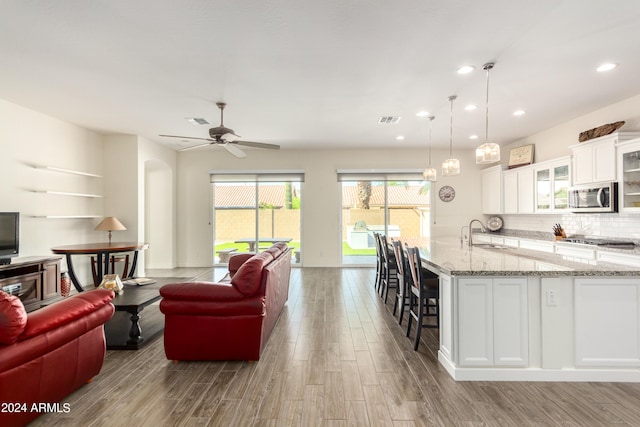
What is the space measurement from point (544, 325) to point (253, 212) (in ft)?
20.5

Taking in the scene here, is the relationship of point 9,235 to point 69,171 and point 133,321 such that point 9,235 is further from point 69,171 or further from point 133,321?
point 133,321

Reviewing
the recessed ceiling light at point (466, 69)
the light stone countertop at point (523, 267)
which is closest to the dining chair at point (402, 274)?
the light stone countertop at point (523, 267)

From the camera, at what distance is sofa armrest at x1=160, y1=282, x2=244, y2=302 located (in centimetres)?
260

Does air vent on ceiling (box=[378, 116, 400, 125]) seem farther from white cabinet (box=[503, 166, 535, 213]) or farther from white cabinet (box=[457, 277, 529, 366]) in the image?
white cabinet (box=[457, 277, 529, 366])

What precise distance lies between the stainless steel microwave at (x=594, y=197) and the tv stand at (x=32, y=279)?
25.4 feet

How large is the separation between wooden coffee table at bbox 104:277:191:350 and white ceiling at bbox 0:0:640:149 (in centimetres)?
243

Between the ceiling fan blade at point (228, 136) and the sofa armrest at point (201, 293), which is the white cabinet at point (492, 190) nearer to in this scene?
the ceiling fan blade at point (228, 136)

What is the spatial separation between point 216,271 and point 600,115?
7576 millimetres

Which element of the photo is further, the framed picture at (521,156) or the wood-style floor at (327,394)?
the framed picture at (521,156)

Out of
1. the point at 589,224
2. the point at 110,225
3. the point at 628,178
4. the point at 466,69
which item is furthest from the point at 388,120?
the point at 110,225

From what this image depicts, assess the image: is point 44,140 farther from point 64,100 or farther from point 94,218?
point 94,218

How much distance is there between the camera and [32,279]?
4113 millimetres

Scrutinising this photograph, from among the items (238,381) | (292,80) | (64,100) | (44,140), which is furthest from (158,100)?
(238,381)

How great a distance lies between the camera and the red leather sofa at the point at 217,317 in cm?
260
